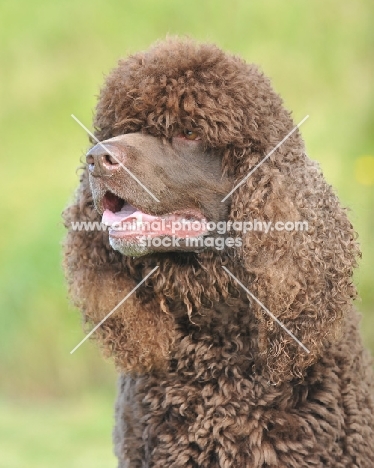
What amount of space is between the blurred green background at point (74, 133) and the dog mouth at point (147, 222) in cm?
240

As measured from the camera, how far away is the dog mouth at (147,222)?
331 centimetres

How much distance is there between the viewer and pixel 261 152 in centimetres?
338

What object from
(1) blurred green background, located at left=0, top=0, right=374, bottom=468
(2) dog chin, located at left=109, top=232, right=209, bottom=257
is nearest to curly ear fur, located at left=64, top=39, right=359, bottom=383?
(2) dog chin, located at left=109, top=232, right=209, bottom=257

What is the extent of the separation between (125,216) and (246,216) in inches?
17.4

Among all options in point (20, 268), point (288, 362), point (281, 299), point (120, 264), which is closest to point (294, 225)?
point (281, 299)

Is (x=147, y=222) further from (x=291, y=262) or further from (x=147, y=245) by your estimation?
(x=291, y=262)

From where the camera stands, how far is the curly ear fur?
3330 millimetres

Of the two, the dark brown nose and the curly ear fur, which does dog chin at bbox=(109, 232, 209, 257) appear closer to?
the curly ear fur

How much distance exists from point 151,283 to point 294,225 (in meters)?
0.64

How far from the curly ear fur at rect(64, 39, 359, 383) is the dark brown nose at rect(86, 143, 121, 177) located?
0.27 metres

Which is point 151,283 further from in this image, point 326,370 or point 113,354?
point 326,370

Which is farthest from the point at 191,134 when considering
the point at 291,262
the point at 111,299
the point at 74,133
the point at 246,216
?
the point at 74,133

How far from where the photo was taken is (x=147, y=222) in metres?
3.31

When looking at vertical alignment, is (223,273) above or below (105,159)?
above
